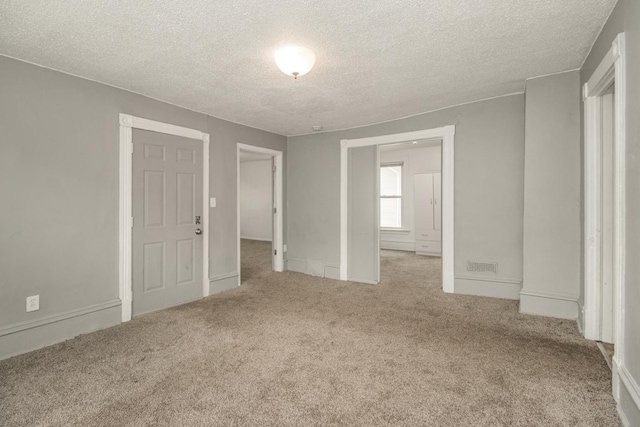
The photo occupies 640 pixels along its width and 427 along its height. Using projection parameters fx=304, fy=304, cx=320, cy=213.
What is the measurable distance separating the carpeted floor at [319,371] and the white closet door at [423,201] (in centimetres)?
361

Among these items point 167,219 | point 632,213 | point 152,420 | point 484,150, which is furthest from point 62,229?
point 484,150

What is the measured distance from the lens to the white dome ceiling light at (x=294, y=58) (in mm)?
2273

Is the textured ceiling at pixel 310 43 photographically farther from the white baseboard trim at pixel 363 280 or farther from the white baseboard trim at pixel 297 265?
the white baseboard trim at pixel 297 265

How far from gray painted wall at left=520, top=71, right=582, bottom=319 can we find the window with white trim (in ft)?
15.0

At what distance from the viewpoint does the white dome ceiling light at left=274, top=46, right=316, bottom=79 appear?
2273 millimetres

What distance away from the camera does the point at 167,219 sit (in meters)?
3.54

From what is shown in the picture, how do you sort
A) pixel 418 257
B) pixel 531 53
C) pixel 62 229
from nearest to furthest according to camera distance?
1. pixel 531 53
2. pixel 62 229
3. pixel 418 257

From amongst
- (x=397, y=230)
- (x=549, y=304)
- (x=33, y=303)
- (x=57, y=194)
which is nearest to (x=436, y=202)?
(x=397, y=230)

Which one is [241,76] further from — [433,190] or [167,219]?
[433,190]

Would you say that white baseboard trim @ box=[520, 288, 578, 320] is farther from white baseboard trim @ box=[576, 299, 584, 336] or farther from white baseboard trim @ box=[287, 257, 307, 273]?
white baseboard trim @ box=[287, 257, 307, 273]

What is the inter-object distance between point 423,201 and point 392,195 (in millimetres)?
1002

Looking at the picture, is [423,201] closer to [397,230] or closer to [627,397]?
[397,230]

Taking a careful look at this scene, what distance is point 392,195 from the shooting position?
787 cm

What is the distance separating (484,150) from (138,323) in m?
4.36
